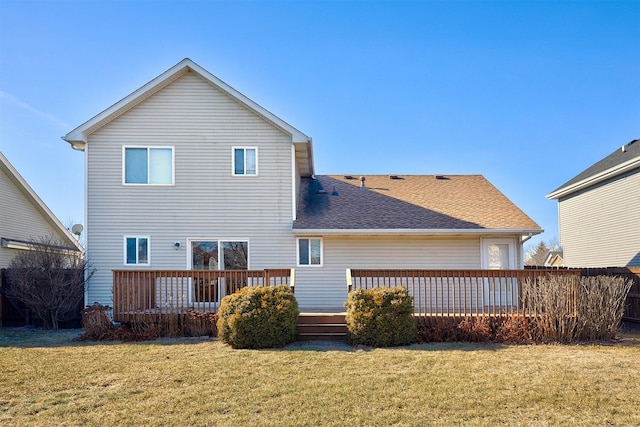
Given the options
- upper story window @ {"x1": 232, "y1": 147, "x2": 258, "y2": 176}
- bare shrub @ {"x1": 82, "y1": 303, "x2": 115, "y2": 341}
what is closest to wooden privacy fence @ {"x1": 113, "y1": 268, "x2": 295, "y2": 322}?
bare shrub @ {"x1": 82, "y1": 303, "x2": 115, "y2": 341}

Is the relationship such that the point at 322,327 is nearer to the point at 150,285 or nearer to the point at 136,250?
the point at 150,285

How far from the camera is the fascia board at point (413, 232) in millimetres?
12133

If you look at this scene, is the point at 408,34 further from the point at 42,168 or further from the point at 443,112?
the point at 42,168

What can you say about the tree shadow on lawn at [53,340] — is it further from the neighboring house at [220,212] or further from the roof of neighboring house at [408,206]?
the roof of neighboring house at [408,206]

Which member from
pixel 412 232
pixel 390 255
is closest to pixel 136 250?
pixel 390 255

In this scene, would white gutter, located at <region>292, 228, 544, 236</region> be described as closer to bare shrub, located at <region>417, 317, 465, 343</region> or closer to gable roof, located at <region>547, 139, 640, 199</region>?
bare shrub, located at <region>417, 317, 465, 343</region>

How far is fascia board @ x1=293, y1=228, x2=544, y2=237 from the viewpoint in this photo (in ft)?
39.8

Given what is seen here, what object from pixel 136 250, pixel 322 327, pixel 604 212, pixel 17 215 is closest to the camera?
pixel 322 327

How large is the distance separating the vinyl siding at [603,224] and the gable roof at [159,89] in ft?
36.2

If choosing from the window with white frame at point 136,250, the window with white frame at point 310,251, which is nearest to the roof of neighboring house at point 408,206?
the window with white frame at point 310,251

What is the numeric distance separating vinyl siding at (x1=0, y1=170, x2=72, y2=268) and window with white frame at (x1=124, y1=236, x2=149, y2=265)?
17.3ft

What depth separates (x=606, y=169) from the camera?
15.6 metres

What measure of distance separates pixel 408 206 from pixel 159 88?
817 centimetres

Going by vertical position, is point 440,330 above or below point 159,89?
below
